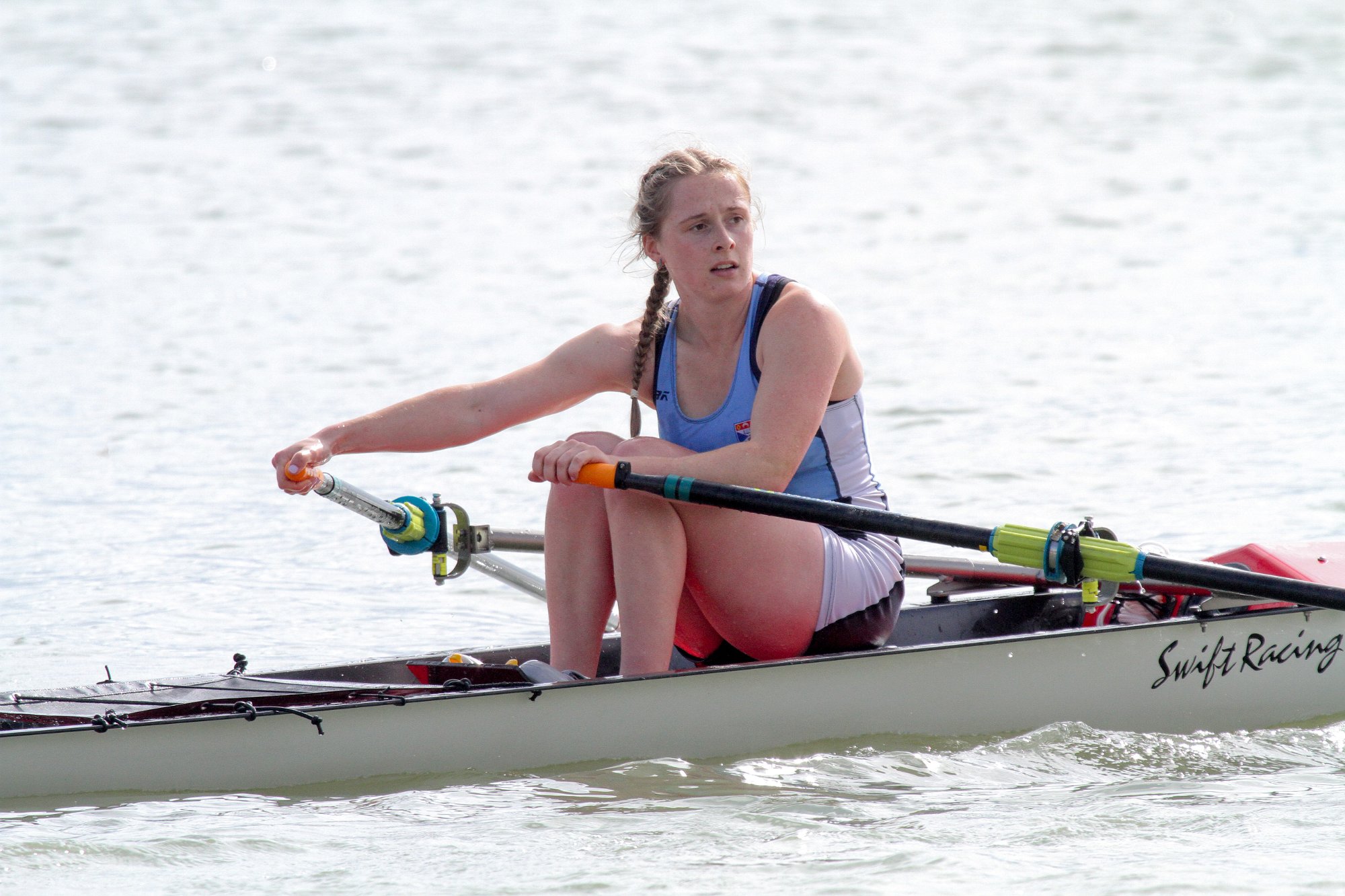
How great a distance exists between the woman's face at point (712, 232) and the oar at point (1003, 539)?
0.53m

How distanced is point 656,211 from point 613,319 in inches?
273

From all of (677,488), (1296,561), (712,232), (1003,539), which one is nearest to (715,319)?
(712,232)

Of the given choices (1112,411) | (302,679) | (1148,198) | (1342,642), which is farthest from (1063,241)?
(302,679)

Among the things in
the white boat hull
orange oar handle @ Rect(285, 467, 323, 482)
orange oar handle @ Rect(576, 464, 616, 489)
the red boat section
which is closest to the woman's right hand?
orange oar handle @ Rect(285, 467, 323, 482)

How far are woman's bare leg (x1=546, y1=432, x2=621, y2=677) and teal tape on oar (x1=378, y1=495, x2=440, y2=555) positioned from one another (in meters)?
0.48

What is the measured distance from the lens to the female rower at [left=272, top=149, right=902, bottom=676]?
151 inches

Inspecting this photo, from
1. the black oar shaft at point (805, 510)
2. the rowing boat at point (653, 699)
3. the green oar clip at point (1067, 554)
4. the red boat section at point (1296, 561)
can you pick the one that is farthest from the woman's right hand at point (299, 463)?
the red boat section at point (1296, 561)

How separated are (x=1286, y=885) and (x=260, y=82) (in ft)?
62.6

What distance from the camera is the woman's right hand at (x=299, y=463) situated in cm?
395

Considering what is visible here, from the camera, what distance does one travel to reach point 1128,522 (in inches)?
263

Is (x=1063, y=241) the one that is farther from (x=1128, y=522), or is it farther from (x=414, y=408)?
(x=414, y=408)

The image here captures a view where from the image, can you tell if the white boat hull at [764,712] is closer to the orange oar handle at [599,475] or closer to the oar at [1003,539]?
the oar at [1003,539]

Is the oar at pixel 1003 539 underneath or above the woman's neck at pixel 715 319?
underneath

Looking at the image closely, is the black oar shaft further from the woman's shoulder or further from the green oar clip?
the woman's shoulder
